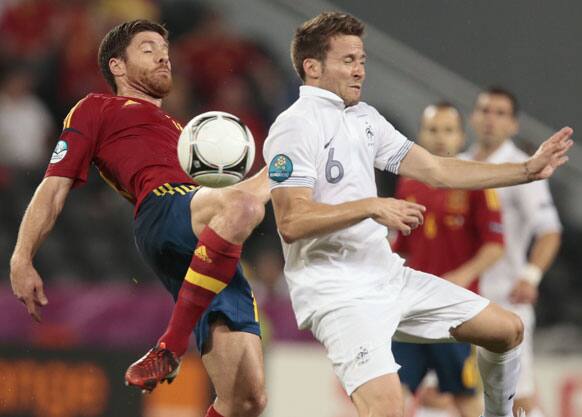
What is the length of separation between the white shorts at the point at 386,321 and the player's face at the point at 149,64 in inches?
49.4

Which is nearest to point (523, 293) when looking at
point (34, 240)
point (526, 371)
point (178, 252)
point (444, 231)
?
point (526, 371)

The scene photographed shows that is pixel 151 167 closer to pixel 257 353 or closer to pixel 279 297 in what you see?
pixel 257 353

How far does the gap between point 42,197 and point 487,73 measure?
6.17 metres

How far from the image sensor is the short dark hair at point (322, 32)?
16.4ft

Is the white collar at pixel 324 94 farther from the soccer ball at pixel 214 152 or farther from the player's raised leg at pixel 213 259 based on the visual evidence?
the player's raised leg at pixel 213 259

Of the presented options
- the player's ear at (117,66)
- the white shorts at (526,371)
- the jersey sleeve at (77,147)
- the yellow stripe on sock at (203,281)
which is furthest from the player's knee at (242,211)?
the white shorts at (526,371)

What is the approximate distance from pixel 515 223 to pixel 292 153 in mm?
2993

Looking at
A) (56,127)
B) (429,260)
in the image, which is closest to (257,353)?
(429,260)

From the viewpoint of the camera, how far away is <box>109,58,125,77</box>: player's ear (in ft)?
18.0

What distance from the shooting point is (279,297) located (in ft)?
29.3

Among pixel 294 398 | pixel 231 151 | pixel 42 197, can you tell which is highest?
pixel 231 151

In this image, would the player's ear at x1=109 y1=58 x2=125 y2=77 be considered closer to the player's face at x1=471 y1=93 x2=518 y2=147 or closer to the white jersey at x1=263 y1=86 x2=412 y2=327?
the white jersey at x1=263 y1=86 x2=412 y2=327

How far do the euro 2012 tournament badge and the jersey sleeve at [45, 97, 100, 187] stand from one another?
87 cm

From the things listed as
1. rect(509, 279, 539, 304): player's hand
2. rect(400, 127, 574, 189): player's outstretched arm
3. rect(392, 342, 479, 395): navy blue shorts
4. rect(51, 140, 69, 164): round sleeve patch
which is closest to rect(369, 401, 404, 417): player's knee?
rect(400, 127, 574, 189): player's outstretched arm
